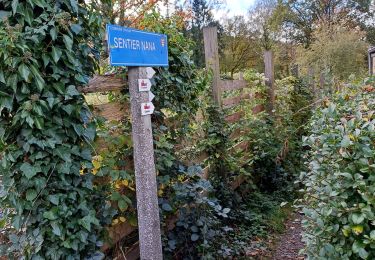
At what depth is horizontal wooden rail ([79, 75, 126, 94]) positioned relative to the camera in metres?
2.29

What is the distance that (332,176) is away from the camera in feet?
5.76

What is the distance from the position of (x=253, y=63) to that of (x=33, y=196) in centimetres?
2271

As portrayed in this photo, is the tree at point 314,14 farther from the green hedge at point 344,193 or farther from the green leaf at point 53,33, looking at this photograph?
the green leaf at point 53,33

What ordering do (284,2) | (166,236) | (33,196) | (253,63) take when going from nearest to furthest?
1. (33,196)
2. (166,236)
3. (253,63)
4. (284,2)

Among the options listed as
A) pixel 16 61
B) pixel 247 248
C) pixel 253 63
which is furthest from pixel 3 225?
pixel 253 63

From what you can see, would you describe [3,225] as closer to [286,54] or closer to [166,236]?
[166,236]

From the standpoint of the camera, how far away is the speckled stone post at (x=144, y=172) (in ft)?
7.37

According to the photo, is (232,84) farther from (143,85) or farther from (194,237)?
(143,85)

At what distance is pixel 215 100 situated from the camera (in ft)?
13.8

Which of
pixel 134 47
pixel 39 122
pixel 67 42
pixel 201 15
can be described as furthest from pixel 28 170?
pixel 201 15

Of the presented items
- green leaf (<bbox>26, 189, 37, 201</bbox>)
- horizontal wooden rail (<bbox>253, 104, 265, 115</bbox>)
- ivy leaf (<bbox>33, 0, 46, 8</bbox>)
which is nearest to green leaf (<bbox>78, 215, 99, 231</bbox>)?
green leaf (<bbox>26, 189, 37, 201</bbox>)

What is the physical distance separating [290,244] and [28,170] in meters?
3.02

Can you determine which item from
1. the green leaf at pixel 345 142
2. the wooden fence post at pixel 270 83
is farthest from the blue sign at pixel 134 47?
the wooden fence post at pixel 270 83

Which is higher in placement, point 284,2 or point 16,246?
point 284,2
